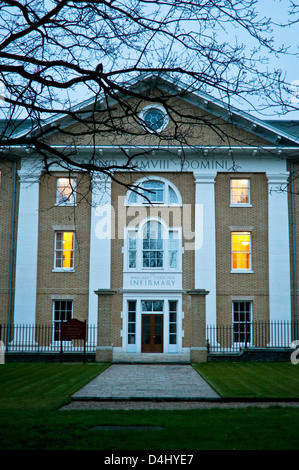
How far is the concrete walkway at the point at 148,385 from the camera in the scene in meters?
13.5

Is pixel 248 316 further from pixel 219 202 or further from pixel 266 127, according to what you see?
pixel 266 127

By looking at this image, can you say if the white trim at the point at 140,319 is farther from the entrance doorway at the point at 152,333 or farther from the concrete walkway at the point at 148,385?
the concrete walkway at the point at 148,385

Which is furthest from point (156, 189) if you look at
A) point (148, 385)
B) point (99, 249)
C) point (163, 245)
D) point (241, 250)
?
point (148, 385)

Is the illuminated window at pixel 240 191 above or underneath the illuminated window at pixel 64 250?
above

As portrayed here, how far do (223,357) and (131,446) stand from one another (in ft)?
56.4

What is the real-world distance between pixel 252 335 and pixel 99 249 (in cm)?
914

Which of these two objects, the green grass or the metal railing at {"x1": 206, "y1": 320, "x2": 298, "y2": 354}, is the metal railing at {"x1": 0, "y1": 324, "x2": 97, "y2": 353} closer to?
the metal railing at {"x1": 206, "y1": 320, "x2": 298, "y2": 354}

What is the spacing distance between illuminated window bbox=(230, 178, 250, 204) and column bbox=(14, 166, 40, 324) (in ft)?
34.2

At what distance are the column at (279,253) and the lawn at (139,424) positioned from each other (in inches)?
491

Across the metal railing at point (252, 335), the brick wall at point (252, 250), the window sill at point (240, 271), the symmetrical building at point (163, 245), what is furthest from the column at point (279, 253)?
the window sill at point (240, 271)

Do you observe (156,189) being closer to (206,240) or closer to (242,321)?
(206,240)

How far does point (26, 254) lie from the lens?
29.0 metres

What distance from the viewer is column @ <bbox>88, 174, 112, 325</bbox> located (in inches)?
1128

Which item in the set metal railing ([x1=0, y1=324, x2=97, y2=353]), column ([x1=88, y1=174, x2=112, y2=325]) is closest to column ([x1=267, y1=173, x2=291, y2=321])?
column ([x1=88, y1=174, x2=112, y2=325])
